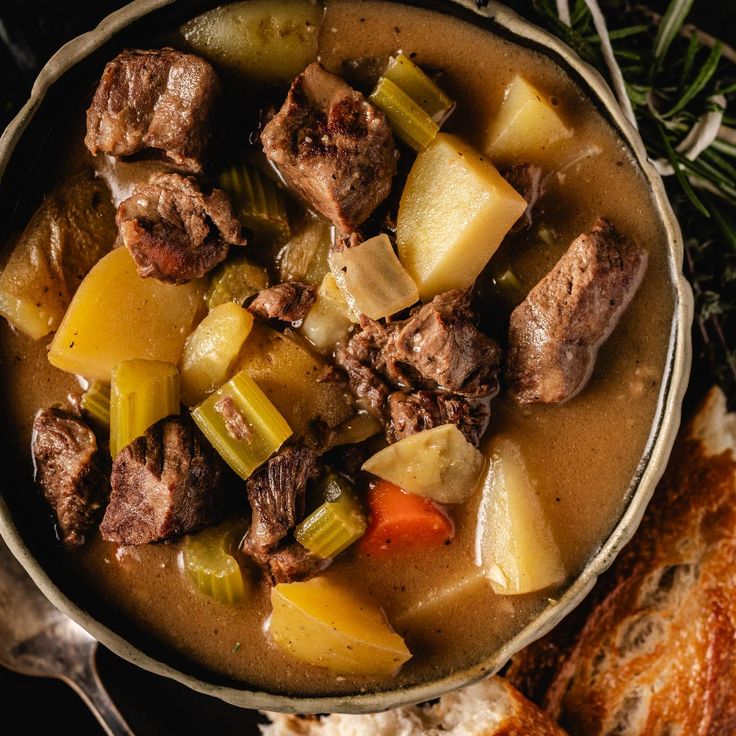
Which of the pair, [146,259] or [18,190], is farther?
[18,190]

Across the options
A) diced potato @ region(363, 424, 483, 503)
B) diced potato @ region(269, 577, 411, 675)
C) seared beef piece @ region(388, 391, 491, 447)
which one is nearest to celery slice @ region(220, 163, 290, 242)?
seared beef piece @ region(388, 391, 491, 447)

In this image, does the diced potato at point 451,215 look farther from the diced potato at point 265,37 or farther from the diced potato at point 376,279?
the diced potato at point 265,37

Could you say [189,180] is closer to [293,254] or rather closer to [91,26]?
[293,254]

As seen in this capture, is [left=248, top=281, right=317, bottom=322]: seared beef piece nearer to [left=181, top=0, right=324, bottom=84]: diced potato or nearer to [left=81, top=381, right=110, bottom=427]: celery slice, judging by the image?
[left=81, top=381, right=110, bottom=427]: celery slice

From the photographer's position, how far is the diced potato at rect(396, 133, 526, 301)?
2.54 metres

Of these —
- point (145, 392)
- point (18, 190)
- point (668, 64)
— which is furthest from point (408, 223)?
point (668, 64)

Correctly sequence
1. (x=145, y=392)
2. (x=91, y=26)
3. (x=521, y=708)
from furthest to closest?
(x=91, y=26), (x=521, y=708), (x=145, y=392)

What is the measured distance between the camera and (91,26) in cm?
347

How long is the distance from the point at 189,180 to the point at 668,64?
5.85ft

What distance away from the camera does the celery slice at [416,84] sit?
2.64 meters

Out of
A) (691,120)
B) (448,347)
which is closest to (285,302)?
(448,347)

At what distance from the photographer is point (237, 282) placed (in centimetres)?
273

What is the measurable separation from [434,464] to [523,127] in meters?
0.96

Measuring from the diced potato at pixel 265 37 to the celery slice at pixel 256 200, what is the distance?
263 millimetres
